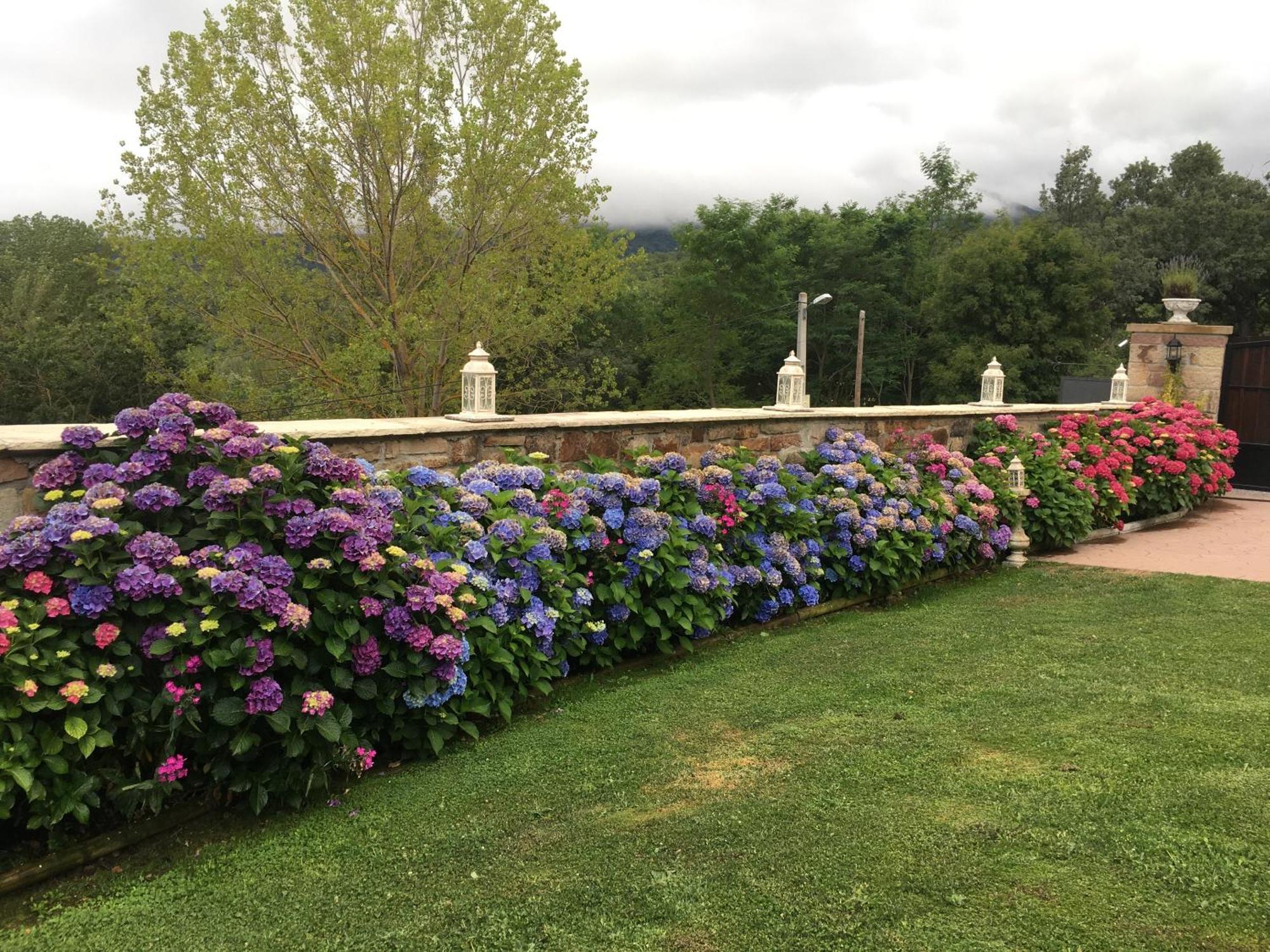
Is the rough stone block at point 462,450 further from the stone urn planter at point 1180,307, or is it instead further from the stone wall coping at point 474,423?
the stone urn planter at point 1180,307

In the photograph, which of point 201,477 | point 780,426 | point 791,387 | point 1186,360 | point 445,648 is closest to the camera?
point 201,477

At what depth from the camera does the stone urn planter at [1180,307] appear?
416 inches

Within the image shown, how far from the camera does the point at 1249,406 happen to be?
1073cm

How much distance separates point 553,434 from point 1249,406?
981cm

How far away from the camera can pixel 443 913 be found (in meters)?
2.19

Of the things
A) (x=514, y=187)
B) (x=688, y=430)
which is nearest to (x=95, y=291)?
(x=514, y=187)

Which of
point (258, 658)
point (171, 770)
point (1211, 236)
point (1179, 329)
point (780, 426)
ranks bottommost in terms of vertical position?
point (171, 770)

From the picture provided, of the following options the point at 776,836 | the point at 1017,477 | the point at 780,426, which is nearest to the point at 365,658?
the point at 776,836

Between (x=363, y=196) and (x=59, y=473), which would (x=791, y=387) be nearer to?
(x=59, y=473)

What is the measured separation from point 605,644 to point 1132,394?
9290 millimetres

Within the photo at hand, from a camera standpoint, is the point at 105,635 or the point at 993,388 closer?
the point at 105,635

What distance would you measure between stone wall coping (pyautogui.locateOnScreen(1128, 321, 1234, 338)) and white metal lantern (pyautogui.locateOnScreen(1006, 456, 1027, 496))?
5104 mm

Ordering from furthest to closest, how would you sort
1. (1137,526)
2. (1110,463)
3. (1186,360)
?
1. (1186,360)
2. (1137,526)
3. (1110,463)

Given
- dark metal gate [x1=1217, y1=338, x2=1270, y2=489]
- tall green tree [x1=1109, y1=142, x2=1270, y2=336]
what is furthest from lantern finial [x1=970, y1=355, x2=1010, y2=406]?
tall green tree [x1=1109, y1=142, x2=1270, y2=336]
